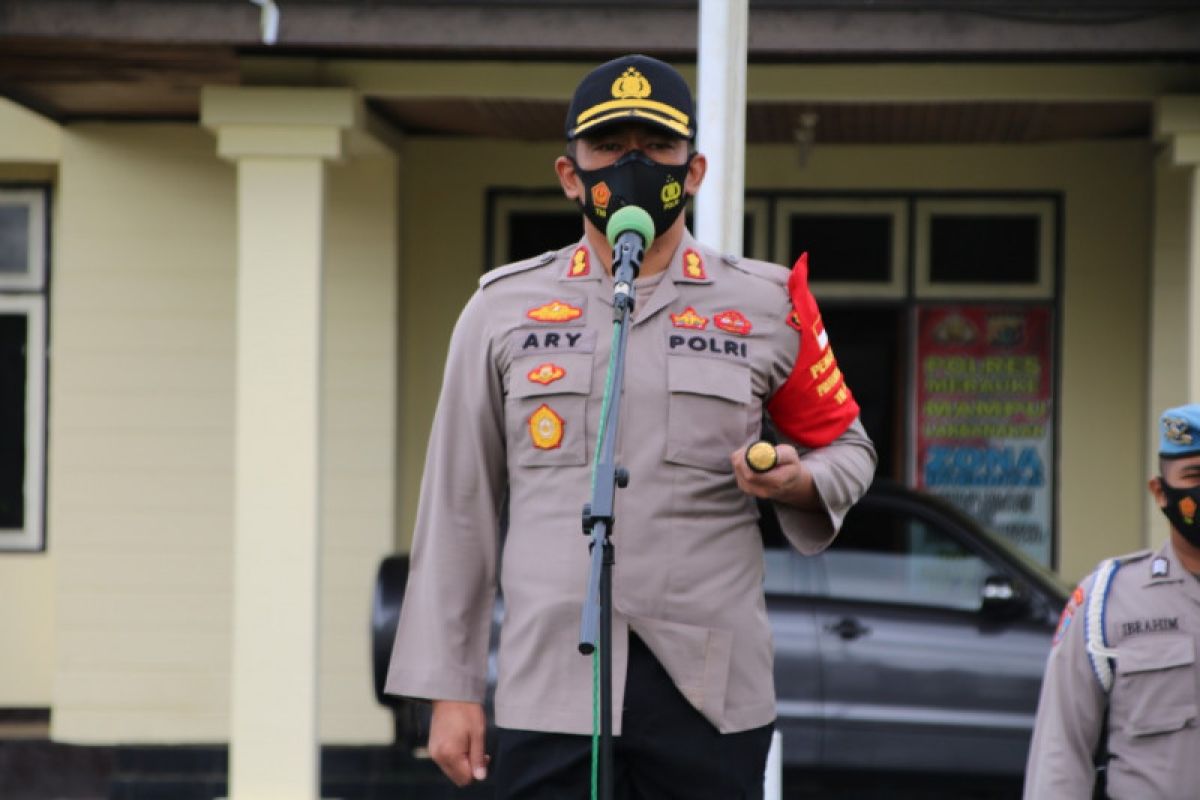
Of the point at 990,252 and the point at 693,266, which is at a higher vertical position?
the point at 990,252

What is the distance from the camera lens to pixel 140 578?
926 centimetres

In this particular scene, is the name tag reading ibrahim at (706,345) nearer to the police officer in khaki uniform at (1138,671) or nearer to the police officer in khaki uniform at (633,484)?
the police officer in khaki uniform at (633,484)

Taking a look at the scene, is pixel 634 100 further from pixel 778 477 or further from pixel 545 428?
pixel 778 477

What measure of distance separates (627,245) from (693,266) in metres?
0.32

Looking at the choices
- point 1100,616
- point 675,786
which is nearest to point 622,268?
point 675,786

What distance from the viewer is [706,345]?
2.91 metres

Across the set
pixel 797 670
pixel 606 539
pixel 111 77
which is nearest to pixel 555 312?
pixel 606 539

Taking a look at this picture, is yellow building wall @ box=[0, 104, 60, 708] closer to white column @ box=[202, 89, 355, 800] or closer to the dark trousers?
white column @ box=[202, 89, 355, 800]

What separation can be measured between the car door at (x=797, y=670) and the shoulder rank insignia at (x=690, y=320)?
4.67 m

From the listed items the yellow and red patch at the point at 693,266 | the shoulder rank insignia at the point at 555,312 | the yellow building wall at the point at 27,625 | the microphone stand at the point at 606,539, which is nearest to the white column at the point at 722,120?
the yellow and red patch at the point at 693,266

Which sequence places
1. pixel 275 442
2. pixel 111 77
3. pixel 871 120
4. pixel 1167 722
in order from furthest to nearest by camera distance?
pixel 871 120 < pixel 111 77 < pixel 275 442 < pixel 1167 722

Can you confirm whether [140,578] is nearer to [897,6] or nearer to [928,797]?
[928,797]

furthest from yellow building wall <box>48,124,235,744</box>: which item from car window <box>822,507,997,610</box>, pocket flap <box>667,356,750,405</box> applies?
pocket flap <box>667,356,750,405</box>

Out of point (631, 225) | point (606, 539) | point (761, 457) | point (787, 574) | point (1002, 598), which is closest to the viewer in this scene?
point (606, 539)
